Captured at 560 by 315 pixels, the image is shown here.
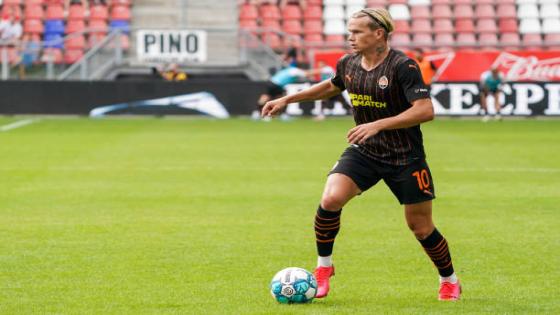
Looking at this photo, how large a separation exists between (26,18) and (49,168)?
20.8 meters

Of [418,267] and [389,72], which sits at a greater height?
[389,72]

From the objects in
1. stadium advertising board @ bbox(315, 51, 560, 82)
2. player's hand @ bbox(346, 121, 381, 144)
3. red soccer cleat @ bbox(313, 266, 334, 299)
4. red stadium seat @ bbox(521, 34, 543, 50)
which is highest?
player's hand @ bbox(346, 121, 381, 144)

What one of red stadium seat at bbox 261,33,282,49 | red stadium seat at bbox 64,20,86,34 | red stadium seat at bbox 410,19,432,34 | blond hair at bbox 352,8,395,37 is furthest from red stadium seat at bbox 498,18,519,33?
blond hair at bbox 352,8,395,37

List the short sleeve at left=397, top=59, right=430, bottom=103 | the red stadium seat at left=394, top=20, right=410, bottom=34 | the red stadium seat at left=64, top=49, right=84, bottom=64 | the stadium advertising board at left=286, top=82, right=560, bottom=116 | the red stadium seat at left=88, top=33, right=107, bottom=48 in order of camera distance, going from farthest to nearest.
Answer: the red stadium seat at left=394, top=20, right=410, bottom=34 < the red stadium seat at left=88, top=33, right=107, bottom=48 < the red stadium seat at left=64, top=49, right=84, bottom=64 < the stadium advertising board at left=286, top=82, right=560, bottom=116 < the short sleeve at left=397, top=59, right=430, bottom=103

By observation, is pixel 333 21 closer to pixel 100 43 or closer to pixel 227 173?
pixel 100 43

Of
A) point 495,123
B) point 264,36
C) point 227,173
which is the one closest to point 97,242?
point 227,173

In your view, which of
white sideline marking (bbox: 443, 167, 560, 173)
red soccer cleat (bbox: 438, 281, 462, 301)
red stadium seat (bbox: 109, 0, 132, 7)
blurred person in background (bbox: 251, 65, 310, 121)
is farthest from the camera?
red stadium seat (bbox: 109, 0, 132, 7)

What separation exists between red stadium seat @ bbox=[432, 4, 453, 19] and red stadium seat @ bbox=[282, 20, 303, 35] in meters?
4.67

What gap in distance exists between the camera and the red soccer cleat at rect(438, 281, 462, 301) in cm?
795

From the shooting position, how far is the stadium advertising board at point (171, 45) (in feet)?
114

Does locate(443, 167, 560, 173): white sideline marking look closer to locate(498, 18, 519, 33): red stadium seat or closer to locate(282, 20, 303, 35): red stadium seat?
locate(282, 20, 303, 35): red stadium seat

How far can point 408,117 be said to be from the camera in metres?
7.44

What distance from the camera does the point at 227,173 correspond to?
58.1 ft

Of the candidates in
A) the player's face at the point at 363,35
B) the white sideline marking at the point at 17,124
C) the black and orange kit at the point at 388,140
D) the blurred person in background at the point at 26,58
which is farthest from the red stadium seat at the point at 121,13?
the player's face at the point at 363,35
